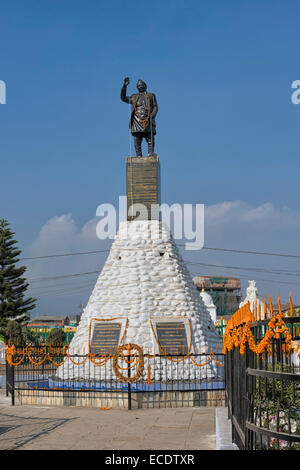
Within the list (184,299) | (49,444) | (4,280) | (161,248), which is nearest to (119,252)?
(161,248)

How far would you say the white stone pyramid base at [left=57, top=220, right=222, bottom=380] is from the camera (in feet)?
48.2

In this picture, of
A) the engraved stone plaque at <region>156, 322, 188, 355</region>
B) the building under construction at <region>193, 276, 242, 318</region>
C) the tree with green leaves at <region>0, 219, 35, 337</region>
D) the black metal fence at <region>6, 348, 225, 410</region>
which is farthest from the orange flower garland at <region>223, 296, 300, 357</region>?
the building under construction at <region>193, 276, 242, 318</region>

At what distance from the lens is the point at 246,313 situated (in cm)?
590

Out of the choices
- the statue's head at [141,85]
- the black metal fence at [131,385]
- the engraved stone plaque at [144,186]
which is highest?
the statue's head at [141,85]

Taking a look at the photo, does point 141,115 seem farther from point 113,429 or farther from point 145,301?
point 113,429

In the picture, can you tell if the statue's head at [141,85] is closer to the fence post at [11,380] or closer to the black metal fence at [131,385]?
the black metal fence at [131,385]

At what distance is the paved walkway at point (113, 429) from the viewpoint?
799 cm

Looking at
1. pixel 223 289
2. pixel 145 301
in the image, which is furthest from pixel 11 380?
pixel 223 289

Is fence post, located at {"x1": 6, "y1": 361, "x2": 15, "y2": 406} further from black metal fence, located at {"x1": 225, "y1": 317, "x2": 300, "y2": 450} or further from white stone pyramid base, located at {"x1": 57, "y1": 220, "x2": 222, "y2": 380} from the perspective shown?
black metal fence, located at {"x1": 225, "y1": 317, "x2": 300, "y2": 450}

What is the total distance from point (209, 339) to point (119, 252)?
371cm

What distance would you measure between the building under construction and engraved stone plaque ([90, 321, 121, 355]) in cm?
4436

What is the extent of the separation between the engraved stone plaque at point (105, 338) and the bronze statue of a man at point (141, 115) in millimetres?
5683

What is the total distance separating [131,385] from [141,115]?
859 cm

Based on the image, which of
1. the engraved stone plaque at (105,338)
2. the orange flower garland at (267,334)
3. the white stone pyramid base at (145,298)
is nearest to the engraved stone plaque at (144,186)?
the white stone pyramid base at (145,298)
